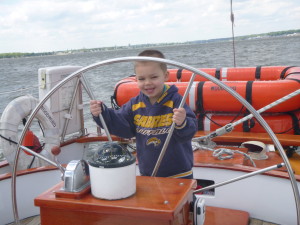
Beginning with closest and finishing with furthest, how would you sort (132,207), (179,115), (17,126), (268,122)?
(132,207), (179,115), (17,126), (268,122)

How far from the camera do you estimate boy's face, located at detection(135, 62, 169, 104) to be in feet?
5.60

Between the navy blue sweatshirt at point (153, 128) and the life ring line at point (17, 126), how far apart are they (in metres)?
1.69

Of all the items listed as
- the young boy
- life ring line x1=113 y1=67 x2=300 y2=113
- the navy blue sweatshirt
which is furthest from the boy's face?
life ring line x1=113 y1=67 x2=300 y2=113

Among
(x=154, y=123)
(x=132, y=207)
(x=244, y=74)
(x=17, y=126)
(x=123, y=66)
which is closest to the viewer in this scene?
(x=132, y=207)

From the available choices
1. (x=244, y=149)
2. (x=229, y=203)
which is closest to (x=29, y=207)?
(x=229, y=203)

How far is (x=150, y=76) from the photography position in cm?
173

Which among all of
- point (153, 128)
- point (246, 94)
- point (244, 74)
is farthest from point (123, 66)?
point (153, 128)

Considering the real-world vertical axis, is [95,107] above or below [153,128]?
above

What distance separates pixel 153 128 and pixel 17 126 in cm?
203

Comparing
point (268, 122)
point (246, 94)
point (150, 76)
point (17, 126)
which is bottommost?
point (268, 122)

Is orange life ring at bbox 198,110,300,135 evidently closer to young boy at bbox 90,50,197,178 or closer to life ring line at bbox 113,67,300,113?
life ring line at bbox 113,67,300,113

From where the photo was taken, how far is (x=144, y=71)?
171 centimetres

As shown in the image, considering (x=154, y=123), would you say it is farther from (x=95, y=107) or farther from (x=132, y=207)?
(x=132, y=207)

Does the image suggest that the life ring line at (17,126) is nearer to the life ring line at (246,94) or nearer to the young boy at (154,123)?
the life ring line at (246,94)
